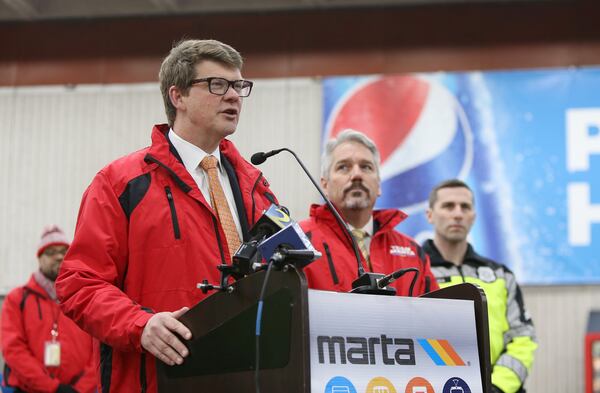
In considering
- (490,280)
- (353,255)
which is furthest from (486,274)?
(353,255)

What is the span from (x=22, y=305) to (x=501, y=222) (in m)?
4.20

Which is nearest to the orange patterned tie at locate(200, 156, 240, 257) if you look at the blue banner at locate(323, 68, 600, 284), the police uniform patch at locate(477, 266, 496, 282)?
the police uniform patch at locate(477, 266, 496, 282)

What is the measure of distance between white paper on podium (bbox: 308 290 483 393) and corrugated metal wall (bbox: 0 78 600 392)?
652cm

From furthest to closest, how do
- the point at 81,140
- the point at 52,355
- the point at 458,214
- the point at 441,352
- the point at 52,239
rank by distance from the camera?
1. the point at 81,140
2. the point at 52,239
3. the point at 52,355
4. the point at 458,214
5. the point at 441,352

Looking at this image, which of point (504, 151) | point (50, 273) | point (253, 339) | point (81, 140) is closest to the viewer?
point (253, 339)

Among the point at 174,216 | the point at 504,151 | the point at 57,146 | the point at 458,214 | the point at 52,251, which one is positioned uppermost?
the point at 57,146

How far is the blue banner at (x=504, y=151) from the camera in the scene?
7.83m

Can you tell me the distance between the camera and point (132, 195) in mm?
2158

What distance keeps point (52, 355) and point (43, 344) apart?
13 centimetres

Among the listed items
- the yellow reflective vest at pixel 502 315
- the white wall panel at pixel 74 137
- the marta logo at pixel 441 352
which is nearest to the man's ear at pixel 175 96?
the marta logo at pixel 441 352

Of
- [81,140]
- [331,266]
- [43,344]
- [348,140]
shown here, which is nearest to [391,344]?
[331,266]

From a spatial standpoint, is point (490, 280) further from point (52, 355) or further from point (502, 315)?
point (52, 355)

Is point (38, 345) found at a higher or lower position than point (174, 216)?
higher

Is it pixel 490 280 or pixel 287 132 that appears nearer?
pixel 490 280
